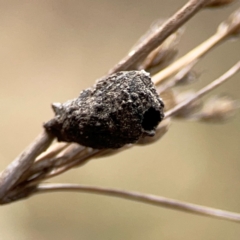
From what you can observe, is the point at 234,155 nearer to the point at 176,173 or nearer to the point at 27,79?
the point at 176,173

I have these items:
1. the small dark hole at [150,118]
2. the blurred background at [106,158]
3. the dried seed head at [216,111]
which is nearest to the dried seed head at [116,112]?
the small dark hole at [150,118]

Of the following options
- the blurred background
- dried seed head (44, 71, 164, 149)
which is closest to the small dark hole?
dried seed head (44, 71, 164, 149)

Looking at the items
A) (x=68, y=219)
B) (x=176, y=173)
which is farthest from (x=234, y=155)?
(x=68, y=219)

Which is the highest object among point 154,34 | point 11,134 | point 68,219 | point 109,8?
point 109,8

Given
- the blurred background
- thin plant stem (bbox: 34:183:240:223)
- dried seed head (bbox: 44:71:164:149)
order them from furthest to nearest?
the blurred background < thin plant stem (bbox: 34:183:240:223) < dried seed head (bbox: 44:71:164:149)

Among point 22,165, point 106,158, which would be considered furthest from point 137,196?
point 106,158

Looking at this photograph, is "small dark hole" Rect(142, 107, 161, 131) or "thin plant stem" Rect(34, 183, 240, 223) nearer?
"small dark hole" Rect(142, 107, 161, 131)

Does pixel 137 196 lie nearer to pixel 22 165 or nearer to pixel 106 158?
pixel 22 165

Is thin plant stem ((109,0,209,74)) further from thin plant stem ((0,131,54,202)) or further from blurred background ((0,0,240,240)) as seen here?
blurred background ((0,0,240,240))
